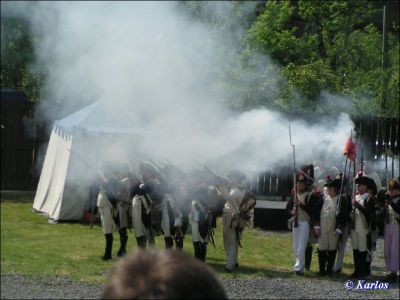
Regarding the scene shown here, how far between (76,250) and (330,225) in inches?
164

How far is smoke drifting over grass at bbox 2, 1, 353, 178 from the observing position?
14.3 metres

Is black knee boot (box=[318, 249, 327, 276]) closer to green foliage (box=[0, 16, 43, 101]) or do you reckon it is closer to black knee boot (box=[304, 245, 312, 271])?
black knee boot (box=[304, 245, 312, 271])

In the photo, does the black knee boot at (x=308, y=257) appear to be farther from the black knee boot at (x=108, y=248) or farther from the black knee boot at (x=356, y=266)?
the black knee boot at (x=108, y=248)

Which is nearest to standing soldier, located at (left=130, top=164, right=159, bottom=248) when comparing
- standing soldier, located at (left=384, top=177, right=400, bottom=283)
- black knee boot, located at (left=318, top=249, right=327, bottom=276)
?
black knee boot, located at (left=318, top=249, right=327, bottom=276)

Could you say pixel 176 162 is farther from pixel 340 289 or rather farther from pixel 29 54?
pixel 340 289

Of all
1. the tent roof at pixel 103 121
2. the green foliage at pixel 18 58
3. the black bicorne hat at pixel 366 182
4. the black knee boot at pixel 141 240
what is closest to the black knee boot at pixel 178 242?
the black knee boot at pixel 141 240

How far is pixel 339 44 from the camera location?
75.2 ft

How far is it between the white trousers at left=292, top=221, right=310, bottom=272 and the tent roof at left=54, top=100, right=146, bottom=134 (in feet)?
16.1

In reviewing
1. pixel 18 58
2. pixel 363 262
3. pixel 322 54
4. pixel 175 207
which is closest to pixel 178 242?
pixel 175 207

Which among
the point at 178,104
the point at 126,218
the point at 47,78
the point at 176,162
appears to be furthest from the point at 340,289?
the point at 47,78

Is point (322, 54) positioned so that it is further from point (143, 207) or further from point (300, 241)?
point (143, 207)

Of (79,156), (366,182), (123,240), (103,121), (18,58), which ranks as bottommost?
(123,240)

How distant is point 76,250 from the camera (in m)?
11.9

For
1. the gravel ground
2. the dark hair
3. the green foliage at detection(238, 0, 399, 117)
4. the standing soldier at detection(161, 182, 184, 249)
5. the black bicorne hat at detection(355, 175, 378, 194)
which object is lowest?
the gravel ground
